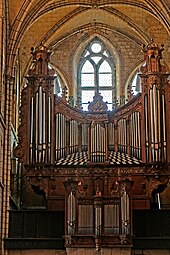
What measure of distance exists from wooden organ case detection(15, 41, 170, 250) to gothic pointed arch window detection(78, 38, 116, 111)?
4688 millimetres

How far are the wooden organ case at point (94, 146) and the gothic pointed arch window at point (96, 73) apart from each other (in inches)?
185

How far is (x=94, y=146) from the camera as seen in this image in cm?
2217

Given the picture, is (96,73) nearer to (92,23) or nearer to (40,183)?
(92,23)

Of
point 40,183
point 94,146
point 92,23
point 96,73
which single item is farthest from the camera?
point 96,73

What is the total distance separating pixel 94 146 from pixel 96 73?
251 inches

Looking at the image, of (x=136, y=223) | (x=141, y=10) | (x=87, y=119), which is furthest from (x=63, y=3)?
(x=136, y=223)

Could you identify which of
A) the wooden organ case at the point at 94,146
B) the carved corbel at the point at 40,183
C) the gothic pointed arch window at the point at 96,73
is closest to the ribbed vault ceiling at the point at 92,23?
the gothic pointed arch window at the point at 96,73

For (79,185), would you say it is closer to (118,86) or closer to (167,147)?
(167,147)

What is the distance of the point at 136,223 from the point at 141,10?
356 inches

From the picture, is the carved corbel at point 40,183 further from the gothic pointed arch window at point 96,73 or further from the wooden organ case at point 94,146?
the gothic pointed arch window at point 96,73

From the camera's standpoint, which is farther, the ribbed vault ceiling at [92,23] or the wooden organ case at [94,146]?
the ribbed vault ceiling at [92,23]

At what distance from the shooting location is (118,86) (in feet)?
89.9

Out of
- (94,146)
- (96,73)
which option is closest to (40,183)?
(94,146)

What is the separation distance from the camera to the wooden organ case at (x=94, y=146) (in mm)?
20578
